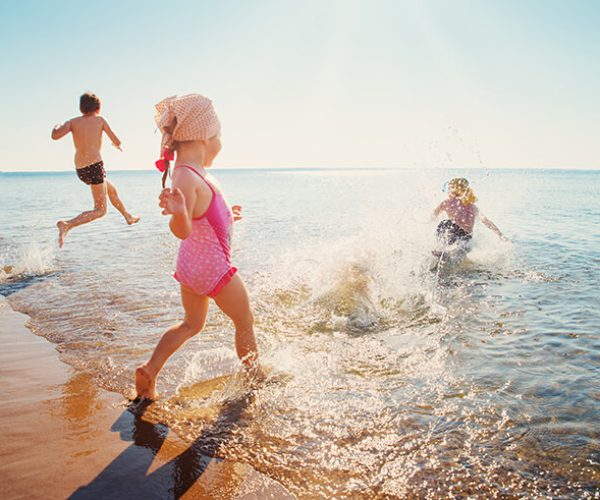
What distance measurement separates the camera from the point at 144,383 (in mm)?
3078

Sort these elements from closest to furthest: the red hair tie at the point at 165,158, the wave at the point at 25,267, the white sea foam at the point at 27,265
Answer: the red hair tie at the point at 165,158 → the wave at the point at 25,267 → the white sea foam at the point at 27,265

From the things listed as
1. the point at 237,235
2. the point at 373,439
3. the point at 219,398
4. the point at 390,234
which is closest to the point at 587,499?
the point at 373,439

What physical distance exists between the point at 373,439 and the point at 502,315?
3.51 metres

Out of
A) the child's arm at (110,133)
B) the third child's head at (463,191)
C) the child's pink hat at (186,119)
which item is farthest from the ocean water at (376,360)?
the child's arm at (110,133)

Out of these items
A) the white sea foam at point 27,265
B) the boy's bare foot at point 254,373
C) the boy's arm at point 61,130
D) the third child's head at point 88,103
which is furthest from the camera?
the white sea foam at point 27,265

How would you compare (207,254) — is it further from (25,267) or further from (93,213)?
(25,267)

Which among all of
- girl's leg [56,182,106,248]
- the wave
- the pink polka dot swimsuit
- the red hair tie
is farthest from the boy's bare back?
the pink polka dot swimsuit

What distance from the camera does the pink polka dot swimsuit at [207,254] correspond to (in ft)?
9.58

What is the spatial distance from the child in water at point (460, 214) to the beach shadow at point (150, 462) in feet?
23.4

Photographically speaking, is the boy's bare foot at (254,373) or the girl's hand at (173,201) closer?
the girl's hand at (173,201)

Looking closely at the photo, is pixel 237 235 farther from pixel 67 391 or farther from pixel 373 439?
pixel 373 439

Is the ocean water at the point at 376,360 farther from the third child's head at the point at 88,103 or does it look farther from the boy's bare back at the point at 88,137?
the third child's head at the point at 88,103

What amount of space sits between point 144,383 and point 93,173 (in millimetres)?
4734

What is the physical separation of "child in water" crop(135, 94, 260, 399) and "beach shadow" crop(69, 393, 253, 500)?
409 millimetres
